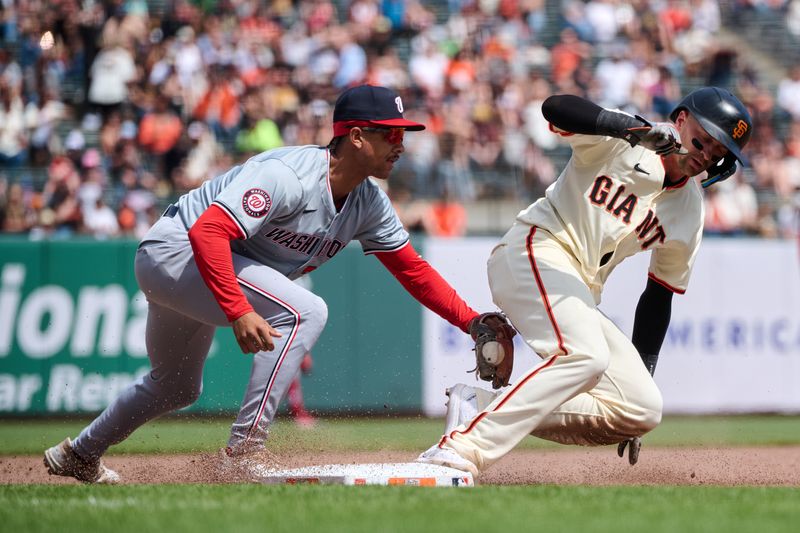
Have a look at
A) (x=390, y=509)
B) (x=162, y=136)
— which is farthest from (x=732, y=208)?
(x=390, y=509)

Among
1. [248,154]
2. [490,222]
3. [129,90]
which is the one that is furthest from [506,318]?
[129,90]

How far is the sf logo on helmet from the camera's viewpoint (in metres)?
5.06

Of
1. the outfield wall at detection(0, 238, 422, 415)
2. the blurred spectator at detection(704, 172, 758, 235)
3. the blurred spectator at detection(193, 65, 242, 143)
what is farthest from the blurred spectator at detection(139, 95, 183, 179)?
the blurred spectator at detection(704, 172, 758, 235)

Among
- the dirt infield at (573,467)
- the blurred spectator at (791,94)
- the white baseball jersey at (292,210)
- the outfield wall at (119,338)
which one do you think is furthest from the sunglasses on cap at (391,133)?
the blurred spectator at (791,94)

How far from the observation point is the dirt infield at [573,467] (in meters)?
5.88

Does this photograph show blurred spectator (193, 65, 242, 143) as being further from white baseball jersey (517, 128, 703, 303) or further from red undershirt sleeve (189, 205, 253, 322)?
red undershirt sleeve (189, 205, 253, 322)

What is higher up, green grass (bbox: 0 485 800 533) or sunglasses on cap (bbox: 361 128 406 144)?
sunglasses on cap (bbox: 361 128 406 144)

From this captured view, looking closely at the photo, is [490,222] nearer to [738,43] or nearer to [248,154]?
[248,154]

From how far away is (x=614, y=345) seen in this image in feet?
17.4

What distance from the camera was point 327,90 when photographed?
13.2 m

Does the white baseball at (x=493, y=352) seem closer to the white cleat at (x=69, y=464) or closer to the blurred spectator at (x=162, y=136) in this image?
the white cleat at (x=69, y=464)

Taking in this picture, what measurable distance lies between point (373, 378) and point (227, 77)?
15.3 feet

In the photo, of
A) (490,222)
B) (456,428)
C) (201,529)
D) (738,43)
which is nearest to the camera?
(201,529)

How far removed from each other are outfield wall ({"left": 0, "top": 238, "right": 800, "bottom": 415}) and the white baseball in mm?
4389
